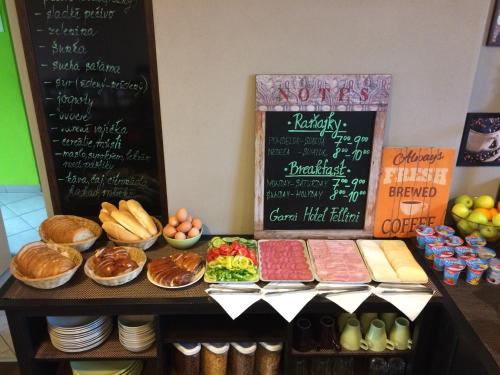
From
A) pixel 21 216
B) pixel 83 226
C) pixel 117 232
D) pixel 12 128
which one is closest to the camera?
pixel 117 232

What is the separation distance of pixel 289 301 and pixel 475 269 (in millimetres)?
708

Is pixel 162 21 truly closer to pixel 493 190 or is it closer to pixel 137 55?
pixel 137 55

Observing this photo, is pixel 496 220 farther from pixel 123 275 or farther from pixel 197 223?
pixel 123 275

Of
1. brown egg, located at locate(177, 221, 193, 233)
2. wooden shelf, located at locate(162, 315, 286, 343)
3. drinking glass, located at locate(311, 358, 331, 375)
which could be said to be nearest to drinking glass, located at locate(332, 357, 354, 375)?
drinking glass, located at locate(311, 358, 331, 375)

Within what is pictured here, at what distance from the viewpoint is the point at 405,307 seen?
57.1 inches

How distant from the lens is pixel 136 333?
1591mm

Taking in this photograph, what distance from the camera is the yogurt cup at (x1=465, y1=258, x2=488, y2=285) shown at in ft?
4.93

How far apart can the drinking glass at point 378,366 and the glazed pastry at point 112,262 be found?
1075 mm

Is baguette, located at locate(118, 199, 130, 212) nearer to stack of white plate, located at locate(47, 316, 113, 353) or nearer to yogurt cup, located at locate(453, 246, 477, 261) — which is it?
stack of white plate, located at locate(47, 316, 113, 353)

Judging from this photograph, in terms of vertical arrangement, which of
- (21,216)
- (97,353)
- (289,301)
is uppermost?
(289,301)

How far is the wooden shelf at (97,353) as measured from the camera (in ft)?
5.24

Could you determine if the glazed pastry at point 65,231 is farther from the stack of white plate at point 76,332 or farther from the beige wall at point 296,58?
the beige wall at point 296,58

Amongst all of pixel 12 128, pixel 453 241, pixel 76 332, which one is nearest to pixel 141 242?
pixel 76 332

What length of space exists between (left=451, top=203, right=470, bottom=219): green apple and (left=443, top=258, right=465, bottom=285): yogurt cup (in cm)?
26
